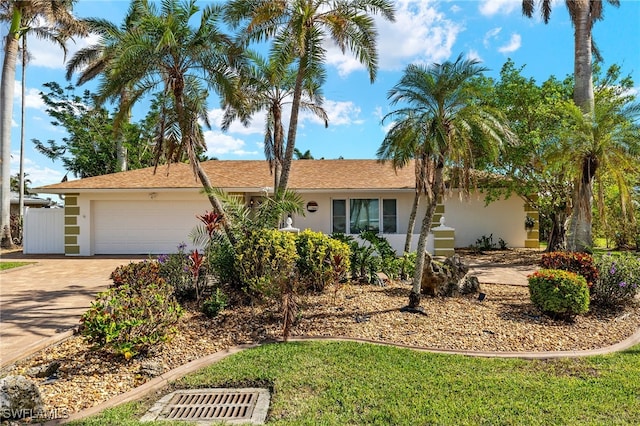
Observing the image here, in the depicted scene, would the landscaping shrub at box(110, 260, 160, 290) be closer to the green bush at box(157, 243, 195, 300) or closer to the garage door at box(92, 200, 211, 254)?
the green bush at box(157, 243, 195, 300)

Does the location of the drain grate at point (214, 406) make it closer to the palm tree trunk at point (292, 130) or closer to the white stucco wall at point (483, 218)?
the palm tree trunk at point (292, 130)

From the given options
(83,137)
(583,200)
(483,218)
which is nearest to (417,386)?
(583,200)

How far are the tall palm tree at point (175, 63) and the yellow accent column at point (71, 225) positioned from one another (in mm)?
9250

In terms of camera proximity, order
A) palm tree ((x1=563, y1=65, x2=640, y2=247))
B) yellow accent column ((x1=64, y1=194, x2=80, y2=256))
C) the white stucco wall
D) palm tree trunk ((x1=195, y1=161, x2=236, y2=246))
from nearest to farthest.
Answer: palm tree trunk ((x1=195, y1=161, x2=236, y2=246)), palm tree ((x1=563, y1=65, x2=640, y2=247)), yellow accent column ((x1=64, y1=194, x2=80, y2=256)), the white stucco wall

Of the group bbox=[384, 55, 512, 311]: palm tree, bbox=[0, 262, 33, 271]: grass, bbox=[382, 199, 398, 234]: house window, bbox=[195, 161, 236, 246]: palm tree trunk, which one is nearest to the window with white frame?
bbox=[382, 199, 398, 234]: house window

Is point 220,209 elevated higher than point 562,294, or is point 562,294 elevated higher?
point 220,209

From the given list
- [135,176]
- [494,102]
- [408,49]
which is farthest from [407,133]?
[135,176]

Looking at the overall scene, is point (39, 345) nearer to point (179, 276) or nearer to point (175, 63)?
point (179, 276)

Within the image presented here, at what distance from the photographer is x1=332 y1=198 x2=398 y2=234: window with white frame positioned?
1647cm

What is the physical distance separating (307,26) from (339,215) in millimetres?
9292

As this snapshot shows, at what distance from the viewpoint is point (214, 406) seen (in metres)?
3.85

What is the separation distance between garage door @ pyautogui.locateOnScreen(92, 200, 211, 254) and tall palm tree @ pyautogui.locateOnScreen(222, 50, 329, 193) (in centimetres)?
630

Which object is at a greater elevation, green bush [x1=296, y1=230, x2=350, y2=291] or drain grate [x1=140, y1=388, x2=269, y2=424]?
green bush [x1=296, y1=230, x2=350, y2=291]

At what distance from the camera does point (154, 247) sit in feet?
54.1
